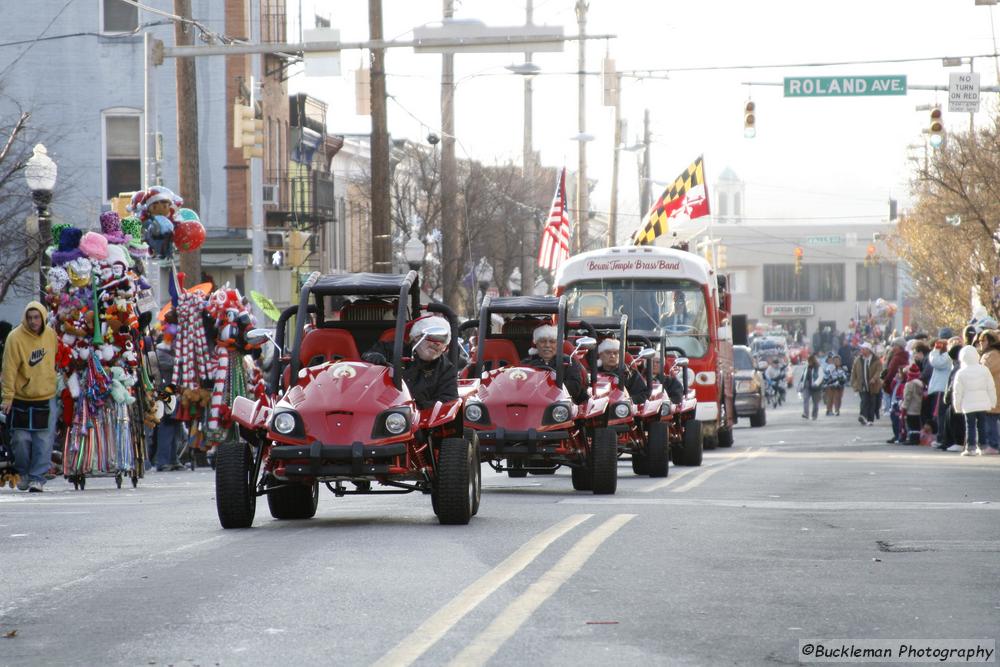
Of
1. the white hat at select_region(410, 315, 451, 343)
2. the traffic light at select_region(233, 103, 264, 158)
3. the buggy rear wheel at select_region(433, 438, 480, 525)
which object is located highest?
the traffic light at select_region(233, 103, 264, 158)

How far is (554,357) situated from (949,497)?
3.98 metres

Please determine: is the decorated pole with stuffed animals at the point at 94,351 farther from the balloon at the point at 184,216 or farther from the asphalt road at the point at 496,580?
the balloon at the point at 184,216

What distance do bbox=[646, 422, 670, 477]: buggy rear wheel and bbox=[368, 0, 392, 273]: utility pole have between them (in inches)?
483

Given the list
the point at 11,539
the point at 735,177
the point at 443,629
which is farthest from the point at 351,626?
the point at 735,177

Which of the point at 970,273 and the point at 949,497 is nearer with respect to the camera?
the point at 949,497

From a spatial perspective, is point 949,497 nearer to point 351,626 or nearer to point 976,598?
point 976,598

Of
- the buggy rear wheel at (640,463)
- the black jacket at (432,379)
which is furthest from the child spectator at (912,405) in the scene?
the black jacket at (432,379)

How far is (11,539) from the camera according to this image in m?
12.4

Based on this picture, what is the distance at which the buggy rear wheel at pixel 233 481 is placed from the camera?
12648mm

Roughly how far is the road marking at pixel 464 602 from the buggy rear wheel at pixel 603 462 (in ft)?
14.0

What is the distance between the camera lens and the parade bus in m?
28.5

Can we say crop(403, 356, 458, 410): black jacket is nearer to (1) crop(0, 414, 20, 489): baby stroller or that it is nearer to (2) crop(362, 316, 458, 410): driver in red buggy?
(2) crop(362, 316, 458, 410): driver in red buggy

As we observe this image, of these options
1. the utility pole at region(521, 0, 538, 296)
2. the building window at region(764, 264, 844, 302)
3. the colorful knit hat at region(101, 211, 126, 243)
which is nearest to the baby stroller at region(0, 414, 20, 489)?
the colorful knit hat at region(101, 211, 126, 243)

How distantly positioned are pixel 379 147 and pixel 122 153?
470 inches
